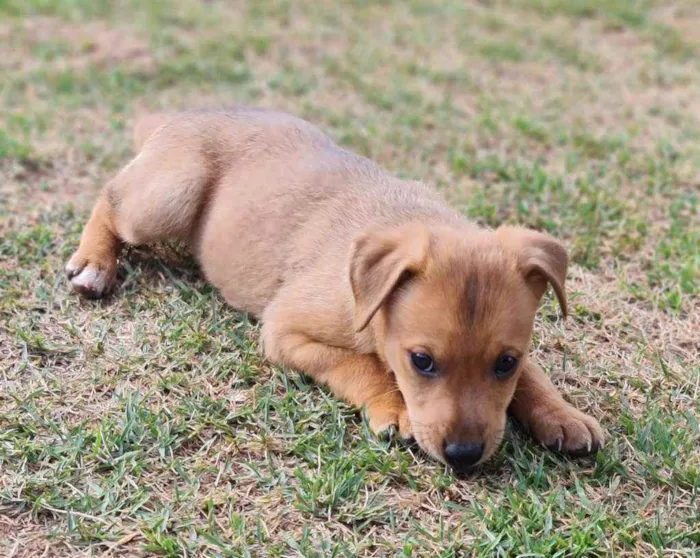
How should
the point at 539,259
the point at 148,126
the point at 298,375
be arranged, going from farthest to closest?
1. the point at 148,126
2. the point at 298,375
3. the point at 539,259

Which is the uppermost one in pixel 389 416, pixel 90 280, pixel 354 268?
pixel 354 268

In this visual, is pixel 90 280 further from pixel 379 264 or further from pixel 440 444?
pixel 440 444

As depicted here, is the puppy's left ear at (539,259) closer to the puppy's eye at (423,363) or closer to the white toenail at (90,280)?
the puppy's eye at (423,363)

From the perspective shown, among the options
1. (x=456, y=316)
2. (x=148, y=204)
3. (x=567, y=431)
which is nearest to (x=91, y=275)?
(x=148, y=204)

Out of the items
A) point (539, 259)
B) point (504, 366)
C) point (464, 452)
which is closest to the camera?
point (464, 452)

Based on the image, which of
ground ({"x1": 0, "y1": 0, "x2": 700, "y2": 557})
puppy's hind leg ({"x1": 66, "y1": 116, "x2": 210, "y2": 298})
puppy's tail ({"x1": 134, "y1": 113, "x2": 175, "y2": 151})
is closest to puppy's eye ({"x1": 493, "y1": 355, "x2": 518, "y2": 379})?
ground ({"x1": 0, "y1": 0, "x2": 700, "y2": 557})

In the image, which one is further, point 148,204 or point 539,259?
point 148,204
